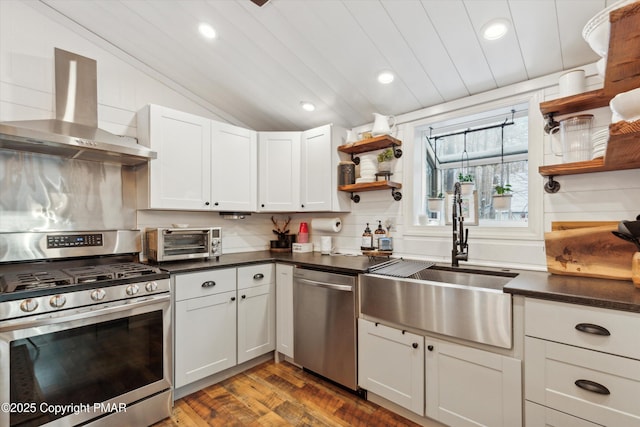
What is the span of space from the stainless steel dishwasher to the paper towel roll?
69 cm

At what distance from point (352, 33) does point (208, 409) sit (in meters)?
2.63

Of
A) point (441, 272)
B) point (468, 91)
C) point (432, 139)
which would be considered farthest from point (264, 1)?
point (441, 272)

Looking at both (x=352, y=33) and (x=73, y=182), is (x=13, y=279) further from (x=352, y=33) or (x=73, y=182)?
(x=352, y=33)

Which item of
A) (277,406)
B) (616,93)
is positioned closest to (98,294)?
(277,406)

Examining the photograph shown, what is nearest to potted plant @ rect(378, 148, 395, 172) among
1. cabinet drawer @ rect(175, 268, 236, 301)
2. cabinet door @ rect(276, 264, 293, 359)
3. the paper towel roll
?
the paper towel roll

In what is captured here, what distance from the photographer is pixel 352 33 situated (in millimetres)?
1875

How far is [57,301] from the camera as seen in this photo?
4.93 ft

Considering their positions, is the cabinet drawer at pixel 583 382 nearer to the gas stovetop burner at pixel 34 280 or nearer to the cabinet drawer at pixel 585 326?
the cabinet drawer at pixel 585 326

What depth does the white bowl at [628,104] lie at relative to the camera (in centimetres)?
100

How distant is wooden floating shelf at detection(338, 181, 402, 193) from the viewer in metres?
2.50

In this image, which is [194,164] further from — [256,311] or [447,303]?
[447,303]

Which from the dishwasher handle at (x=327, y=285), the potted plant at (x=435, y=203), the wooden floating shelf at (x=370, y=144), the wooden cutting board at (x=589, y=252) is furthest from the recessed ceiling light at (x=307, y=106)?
the wooden cutting board at (x=589, y=252)

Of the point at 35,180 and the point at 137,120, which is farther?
the point at 137,120

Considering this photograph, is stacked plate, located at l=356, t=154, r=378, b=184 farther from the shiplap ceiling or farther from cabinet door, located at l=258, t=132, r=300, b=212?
cabinet door, located at l=258, t=132, r=300, b=212
